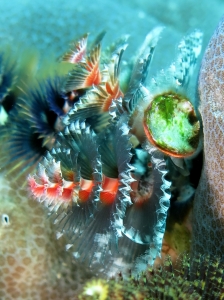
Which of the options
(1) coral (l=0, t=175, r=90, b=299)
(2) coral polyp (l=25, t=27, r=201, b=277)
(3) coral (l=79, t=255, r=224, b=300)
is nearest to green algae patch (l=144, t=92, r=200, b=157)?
(2) coral polyp (l=25, t=27, r=201, b=277)

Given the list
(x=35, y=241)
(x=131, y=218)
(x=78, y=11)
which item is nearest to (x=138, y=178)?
(x=131, y=218)

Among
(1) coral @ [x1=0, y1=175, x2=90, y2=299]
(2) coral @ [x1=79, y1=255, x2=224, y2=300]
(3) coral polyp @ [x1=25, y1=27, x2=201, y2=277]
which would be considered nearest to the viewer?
(2) coral @ [x1=79, y1=255, x2=224, y2=300]

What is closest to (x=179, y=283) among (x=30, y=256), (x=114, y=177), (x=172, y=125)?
(x=114, y=177)

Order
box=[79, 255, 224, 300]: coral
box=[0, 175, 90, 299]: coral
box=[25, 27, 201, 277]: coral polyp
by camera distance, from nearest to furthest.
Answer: box=[79, 255, 224, 300]: coral, box=[25, 27, 201, 277]: coral polyp, box=[0, 175, 90, 299]: coral

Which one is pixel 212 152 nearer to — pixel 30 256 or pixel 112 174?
pixel 112 174

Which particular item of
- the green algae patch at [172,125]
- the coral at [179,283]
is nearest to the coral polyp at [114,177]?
the green algae patch at [172,125]

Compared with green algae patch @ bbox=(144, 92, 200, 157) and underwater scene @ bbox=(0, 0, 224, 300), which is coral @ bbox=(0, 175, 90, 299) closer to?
underwater scene @ bbox=(0, 0, 224, 300)
